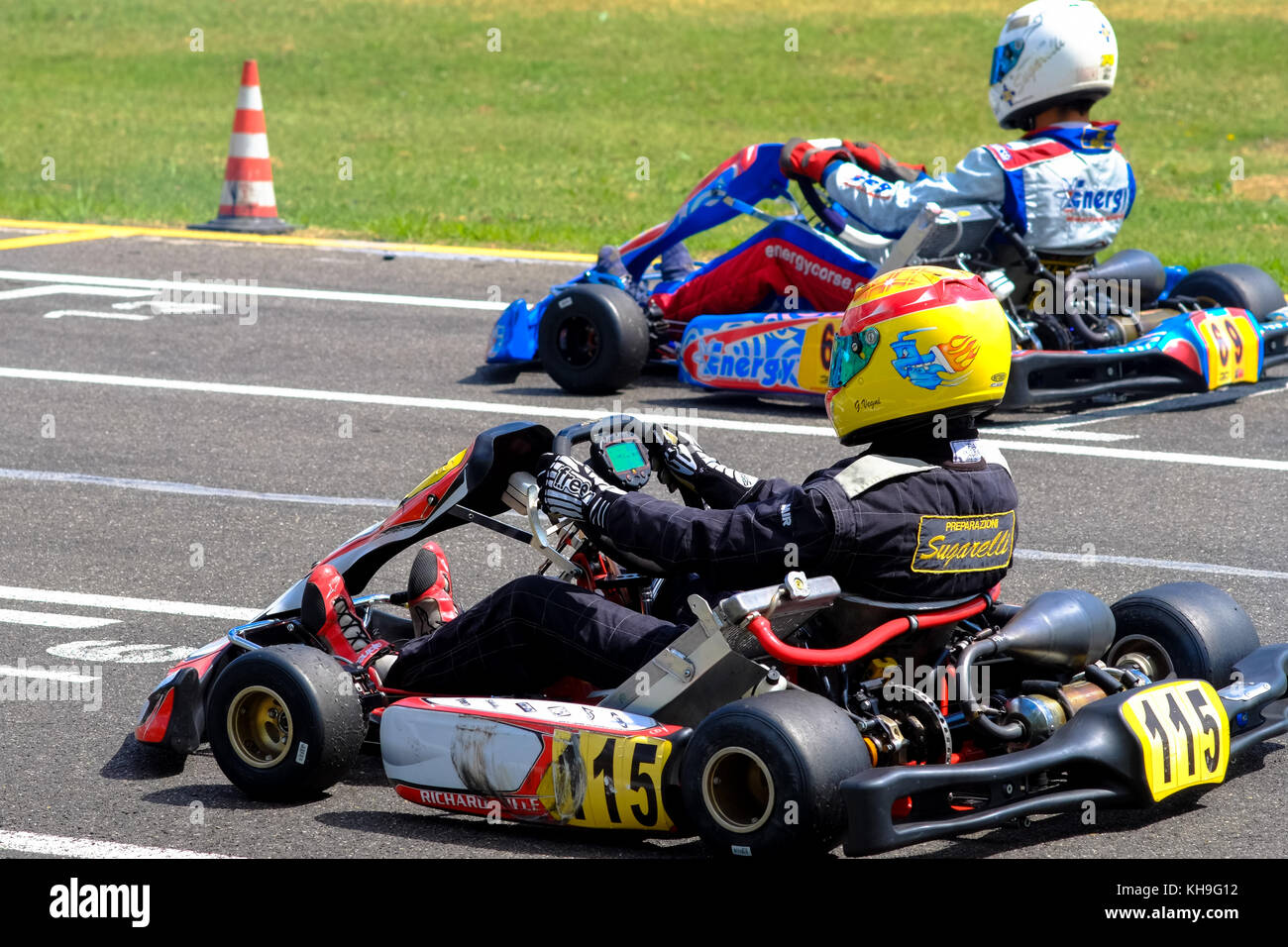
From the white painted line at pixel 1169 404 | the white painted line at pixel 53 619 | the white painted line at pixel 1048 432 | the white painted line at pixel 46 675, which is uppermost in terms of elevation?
the white painted line at pixel 1169 404

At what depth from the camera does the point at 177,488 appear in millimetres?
6887

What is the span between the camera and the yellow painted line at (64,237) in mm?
12516

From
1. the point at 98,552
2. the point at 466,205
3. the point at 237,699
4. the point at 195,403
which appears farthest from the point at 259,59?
the point at 237,699

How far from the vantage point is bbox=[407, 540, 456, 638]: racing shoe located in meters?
4.59

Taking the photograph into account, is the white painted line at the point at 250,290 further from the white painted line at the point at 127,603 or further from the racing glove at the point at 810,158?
the white painted line at the point at 127,603

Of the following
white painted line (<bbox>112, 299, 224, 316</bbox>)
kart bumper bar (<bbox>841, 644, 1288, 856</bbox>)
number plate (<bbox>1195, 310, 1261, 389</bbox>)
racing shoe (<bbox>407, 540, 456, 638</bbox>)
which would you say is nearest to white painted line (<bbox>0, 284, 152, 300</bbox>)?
white painted line (<bbox>112, 299, 224, 316</bbox>)

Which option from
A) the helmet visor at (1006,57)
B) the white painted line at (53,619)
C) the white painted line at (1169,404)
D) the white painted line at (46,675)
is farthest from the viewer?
the white painted line at (1169,404)

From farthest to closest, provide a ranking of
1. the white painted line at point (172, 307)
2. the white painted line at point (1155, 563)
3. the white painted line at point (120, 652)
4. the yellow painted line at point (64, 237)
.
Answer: the yellow painted line at point (64, 237) → the white painted line at point (172, 307) → the white painted line at point (1155, 563) → the white painted line at point (120, 652)

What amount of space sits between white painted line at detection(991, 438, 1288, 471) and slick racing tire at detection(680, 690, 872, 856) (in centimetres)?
397

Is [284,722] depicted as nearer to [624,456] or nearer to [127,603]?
[624,456]

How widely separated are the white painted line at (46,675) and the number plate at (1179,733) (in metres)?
2.70

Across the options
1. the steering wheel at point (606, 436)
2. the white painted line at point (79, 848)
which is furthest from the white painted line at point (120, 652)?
the steering wheel at point (606, 436)

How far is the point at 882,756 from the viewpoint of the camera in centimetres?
371

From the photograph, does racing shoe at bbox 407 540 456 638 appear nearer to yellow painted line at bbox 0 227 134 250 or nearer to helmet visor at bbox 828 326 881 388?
helmet visor at bbox 828 326 881 388
